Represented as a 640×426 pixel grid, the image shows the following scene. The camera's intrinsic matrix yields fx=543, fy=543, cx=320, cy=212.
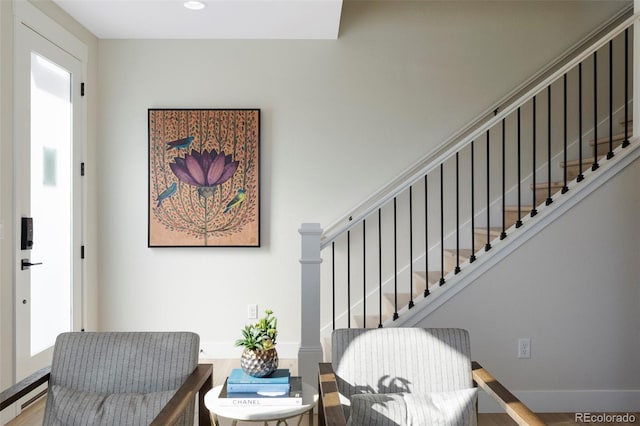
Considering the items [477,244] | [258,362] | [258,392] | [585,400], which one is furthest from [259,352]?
[477,244]

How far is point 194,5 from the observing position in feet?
12.7

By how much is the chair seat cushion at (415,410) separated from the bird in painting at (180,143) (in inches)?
122

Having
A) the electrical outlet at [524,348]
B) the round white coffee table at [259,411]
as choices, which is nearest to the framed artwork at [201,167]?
the electrical outlet at [524,348]

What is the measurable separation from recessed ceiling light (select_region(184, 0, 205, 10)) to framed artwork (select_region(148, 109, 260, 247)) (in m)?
0.90

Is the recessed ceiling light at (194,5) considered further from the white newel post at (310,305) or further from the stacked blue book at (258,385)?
the stacked blue book at (258,385)

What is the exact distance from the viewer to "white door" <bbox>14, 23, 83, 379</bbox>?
3.40 m

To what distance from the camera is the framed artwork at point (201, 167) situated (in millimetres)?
4566

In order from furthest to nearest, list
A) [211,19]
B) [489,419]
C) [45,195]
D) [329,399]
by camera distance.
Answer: [211,19] < [45,195] < [489,419] < [329,399]

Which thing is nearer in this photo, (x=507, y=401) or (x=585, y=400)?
(x=507, y=401)

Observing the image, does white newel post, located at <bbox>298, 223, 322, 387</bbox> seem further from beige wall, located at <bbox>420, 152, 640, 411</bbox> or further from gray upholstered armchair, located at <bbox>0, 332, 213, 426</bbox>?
gray upholstered armchair, located at <bbox>0, 332, 213, 426</bbox>

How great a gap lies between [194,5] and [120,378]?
2.76 m

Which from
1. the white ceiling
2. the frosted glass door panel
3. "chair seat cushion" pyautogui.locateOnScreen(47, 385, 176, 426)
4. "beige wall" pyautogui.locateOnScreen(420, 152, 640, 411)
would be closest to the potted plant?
"chair seat cushion" pyautogui.locateOnScreen(47, 385, 176, 426)

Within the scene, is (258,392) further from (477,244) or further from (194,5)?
(194,5)

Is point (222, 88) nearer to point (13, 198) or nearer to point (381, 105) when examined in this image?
point (381, 105)
